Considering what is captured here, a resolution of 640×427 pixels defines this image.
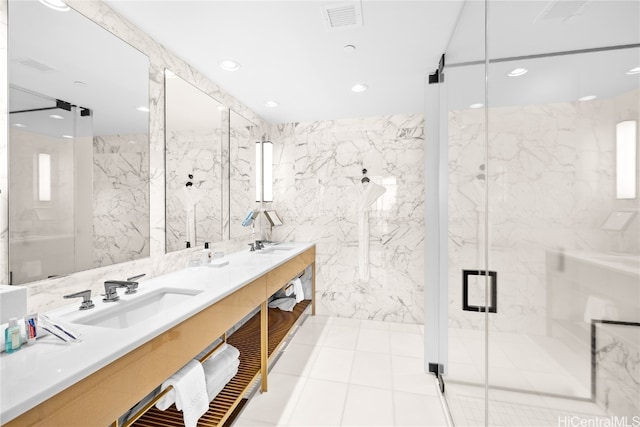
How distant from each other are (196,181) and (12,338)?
152 cm

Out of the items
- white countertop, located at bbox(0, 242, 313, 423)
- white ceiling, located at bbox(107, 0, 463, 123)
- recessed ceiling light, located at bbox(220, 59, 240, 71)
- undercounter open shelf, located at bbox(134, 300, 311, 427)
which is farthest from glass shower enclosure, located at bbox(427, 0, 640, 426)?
recessed ceiling light, located at bbox(220, 59, 240, 71)

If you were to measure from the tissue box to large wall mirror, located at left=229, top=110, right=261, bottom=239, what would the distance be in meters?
1.81

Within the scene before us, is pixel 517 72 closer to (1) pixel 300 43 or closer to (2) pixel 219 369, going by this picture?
(1) pixel 300 43

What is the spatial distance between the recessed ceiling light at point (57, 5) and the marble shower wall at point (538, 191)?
6.58 feet

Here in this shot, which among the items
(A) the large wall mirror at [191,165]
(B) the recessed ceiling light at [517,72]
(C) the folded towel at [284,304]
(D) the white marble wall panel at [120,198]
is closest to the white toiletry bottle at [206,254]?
(A) the large wall mirror at [191,165]

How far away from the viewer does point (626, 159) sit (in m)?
0.43

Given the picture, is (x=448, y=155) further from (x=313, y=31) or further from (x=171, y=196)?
(x=171, y=196)

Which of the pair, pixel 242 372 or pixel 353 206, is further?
pixel 353 206

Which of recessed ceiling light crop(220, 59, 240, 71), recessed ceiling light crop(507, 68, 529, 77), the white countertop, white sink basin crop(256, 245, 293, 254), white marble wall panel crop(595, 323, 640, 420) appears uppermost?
recessed ceiling light crop(220, 59, 240, 71)

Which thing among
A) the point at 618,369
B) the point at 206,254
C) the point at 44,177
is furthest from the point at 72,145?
the point at 618,369

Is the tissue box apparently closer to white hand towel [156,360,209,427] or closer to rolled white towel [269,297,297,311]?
white hand towel [156,360,209,427]

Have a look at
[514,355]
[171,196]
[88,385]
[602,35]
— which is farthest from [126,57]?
[514,355]

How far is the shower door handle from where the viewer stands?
1.09 meters

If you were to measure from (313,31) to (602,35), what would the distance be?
1666 mm
